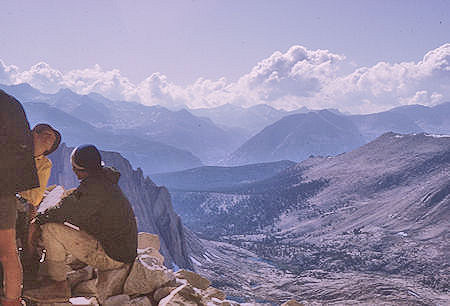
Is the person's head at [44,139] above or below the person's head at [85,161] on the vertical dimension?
above

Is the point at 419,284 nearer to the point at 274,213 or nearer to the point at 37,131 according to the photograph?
the point at 274,213

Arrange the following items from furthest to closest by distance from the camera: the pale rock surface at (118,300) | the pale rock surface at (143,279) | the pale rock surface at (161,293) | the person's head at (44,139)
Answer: the pale rock surface at (161,293) < the pale rock surface at (143,279) < the pale rock surface at (118,300) < the person's head at (44,139)

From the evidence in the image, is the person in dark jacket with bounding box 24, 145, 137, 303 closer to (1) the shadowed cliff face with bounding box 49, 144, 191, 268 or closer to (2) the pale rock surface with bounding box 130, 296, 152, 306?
(2) the pale rock surface with bounding box 130, 296, 152, 306

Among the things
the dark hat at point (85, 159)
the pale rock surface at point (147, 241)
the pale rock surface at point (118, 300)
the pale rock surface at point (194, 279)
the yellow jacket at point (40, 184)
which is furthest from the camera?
the pale rock surface at point (147, 241)

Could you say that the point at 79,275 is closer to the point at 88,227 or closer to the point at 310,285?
the point at 88,227

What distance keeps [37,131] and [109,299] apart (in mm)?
3120

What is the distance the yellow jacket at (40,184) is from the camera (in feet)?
19.0

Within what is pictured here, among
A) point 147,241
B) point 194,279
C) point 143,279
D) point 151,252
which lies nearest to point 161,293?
point 143,279

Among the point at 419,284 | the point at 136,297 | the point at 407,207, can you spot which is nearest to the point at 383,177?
the point at 407,207

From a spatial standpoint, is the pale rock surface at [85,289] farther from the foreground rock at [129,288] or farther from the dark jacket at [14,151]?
the dark jacket at [14,151]

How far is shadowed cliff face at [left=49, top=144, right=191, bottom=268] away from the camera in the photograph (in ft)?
264

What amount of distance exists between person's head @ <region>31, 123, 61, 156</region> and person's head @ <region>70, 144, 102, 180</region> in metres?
0.89

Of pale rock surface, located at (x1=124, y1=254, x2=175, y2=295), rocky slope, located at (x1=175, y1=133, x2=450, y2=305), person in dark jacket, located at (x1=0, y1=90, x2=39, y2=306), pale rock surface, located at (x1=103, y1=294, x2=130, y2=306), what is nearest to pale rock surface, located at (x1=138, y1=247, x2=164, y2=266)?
pale rock surface, located at (x1=124, y1=254, x2=175, y2=295)

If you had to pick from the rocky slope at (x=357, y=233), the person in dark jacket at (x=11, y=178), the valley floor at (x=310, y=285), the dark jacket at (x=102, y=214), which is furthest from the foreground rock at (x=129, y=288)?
the rocky slope at (x=357, y=233)
